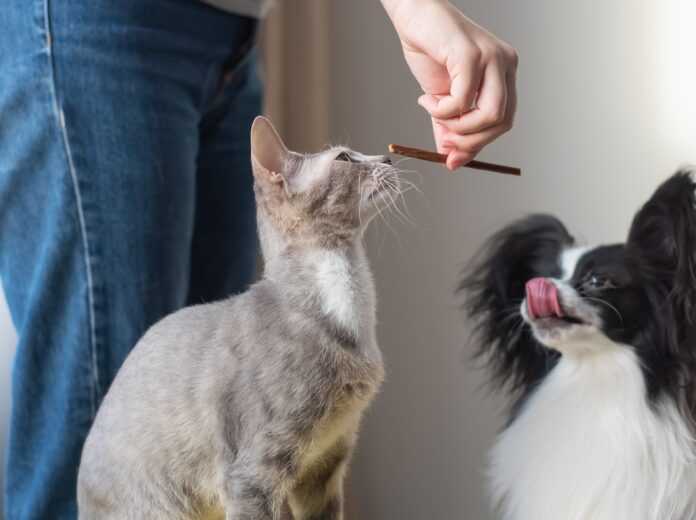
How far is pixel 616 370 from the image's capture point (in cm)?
122

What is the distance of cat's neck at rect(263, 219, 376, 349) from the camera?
72 centimetres

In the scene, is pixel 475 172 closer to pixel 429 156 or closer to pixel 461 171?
pixel 461 171

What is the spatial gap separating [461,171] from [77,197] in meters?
1.09

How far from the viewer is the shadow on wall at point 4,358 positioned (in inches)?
58.3

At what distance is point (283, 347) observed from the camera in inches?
27.1

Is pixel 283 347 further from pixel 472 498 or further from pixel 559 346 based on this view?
pixel 472 498

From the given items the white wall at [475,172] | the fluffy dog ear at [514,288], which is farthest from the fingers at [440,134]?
the white wall at [475,172]

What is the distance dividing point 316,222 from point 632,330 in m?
0.67

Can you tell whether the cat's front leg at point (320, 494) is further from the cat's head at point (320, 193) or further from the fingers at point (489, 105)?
the fingers at point (489, 105)

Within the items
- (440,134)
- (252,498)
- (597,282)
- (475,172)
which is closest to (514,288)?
(597,282)

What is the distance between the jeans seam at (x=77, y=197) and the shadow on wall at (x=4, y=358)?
0.62 metres

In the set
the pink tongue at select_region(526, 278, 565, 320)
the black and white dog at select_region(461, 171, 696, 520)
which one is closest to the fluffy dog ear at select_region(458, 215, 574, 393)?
the black and white dog at select_region(461, 171, 696, 520)

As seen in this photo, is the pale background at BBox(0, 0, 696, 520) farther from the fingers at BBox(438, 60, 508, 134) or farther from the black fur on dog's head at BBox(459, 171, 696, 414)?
the fingers at BBox(438, 60, 508, 134)

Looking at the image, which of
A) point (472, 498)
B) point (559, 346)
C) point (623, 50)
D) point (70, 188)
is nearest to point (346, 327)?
point (70, 188)
